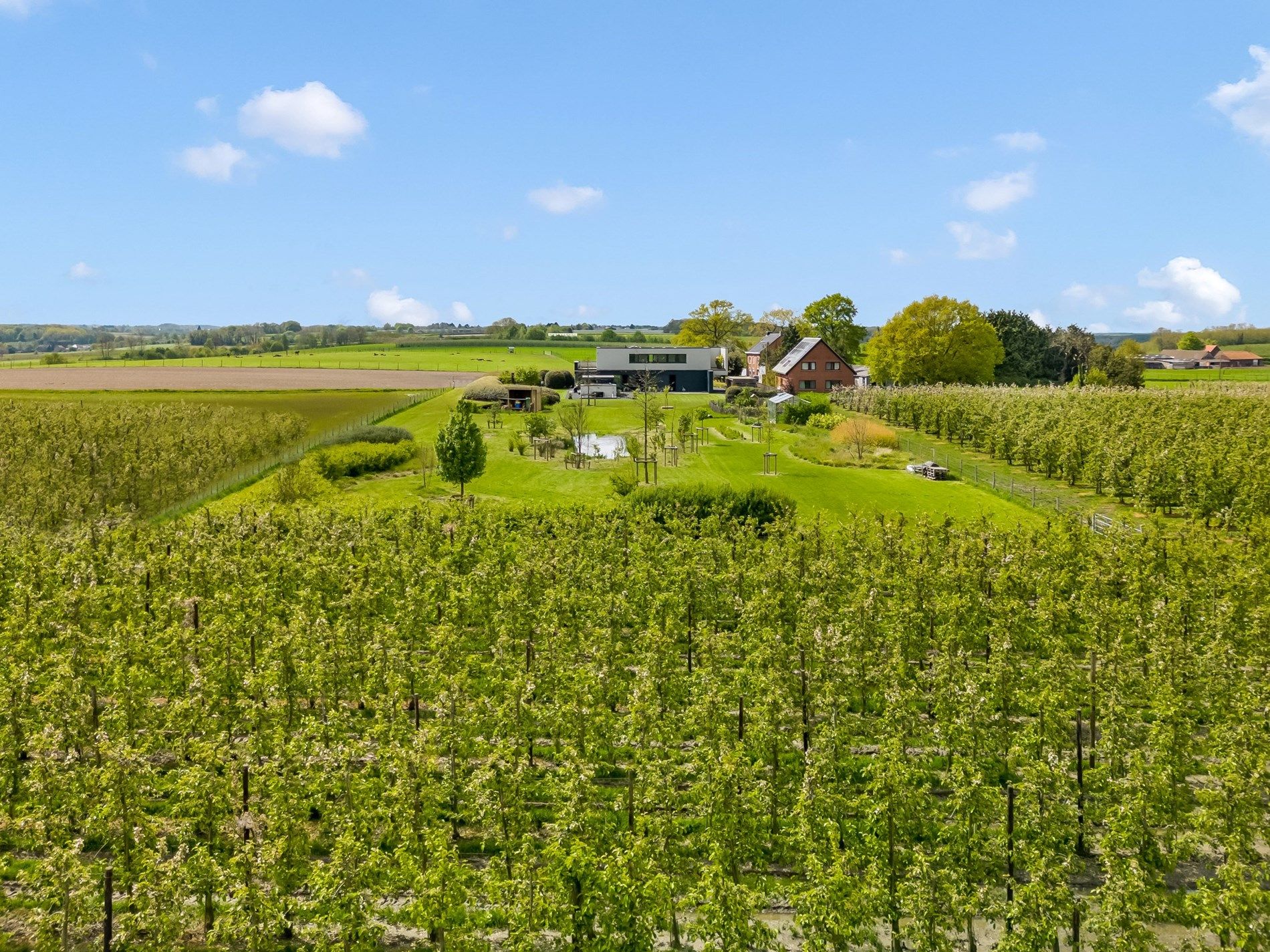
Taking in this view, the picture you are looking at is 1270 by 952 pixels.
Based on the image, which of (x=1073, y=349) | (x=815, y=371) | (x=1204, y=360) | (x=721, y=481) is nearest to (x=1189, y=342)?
(x=1204, y=360)

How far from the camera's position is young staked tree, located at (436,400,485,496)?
4300cm

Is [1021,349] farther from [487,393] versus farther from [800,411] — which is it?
[487,393]

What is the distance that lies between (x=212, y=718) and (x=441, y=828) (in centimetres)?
621

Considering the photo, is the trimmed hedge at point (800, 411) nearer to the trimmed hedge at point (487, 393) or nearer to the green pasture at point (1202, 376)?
the trimmed hedge at point (487, 393)

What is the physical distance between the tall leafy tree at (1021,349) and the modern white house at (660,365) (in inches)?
1508

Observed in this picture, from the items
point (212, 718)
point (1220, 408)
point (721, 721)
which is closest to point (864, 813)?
point (721, 721)

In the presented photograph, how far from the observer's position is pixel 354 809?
14.1m

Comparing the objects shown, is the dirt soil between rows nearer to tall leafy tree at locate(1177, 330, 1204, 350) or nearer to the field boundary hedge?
the field boundary hedge

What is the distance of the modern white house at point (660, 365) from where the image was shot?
10019 cm

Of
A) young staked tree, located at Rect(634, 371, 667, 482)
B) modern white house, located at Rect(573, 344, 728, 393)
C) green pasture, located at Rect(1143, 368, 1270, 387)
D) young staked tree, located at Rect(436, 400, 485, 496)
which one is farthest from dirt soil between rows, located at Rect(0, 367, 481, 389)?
green pasture, located at Rect(1143, 368, 1270, 387)

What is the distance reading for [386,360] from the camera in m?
160

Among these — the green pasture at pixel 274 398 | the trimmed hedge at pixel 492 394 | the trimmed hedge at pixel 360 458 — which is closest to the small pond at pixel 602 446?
the trimmed hedge at pixel 360 458

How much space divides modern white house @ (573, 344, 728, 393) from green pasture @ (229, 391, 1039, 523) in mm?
41336

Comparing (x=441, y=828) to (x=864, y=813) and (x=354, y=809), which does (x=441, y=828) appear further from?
(x=864, y=813)
